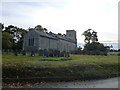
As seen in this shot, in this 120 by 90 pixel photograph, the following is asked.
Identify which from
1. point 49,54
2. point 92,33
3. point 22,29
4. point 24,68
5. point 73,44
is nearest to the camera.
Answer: point 24,68

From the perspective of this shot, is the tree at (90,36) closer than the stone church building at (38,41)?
No

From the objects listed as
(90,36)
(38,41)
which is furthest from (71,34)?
(38,41)

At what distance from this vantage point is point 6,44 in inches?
1713

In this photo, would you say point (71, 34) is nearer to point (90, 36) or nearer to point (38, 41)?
point (90, 36)

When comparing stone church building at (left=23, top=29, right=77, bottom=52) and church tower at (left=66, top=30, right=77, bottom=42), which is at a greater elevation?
church tower at (left=66, top=30, right=77, bottom=42)

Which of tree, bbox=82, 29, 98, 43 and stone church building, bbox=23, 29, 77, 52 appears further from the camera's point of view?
tree, bbox=82, 29, 98, 43

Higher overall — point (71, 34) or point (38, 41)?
point (71, 34)

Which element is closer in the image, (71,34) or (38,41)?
(38,41)

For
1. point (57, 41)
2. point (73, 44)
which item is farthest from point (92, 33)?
point (57, 41)

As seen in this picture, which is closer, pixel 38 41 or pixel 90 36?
pixel 38 41

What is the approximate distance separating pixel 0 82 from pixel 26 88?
6.40 ft

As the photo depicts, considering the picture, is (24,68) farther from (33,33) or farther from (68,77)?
(33,33)

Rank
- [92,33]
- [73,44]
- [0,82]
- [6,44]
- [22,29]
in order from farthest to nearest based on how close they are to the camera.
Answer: [92,33] → [73,44] → [22,29] → [6,44] → [0,82]

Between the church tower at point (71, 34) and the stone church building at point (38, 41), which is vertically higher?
the church tower at point (71, 34)
